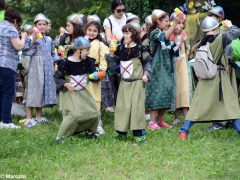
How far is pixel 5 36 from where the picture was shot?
28.6ft

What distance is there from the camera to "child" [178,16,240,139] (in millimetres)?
7488

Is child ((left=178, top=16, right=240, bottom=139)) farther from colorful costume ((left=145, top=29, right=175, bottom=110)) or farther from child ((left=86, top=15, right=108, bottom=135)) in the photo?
child ((left=86, top=15, right=108, bottom=135))

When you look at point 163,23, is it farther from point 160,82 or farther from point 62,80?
point 62,80

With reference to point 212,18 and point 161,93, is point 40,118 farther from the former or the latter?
point 212,18

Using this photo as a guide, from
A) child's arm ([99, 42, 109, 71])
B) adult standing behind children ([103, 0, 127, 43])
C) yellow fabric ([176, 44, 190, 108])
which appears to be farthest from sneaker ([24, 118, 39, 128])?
yellow fabric ([176, 44, 190, 108])

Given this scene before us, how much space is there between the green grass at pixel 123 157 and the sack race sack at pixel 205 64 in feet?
2.72

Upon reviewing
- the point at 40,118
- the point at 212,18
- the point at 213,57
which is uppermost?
the point at 212,18

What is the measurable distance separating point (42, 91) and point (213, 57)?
3.02 metres

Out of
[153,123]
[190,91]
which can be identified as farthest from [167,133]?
[190,91]

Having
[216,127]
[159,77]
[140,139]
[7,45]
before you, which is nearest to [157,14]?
[159,77]

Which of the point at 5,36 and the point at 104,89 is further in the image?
the point at 104,89

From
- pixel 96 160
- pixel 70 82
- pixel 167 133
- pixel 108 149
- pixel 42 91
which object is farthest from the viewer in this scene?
pixel 42 91

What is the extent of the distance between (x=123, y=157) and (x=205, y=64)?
5.74 ft

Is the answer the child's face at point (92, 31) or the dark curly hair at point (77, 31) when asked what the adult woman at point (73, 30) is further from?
the child's face at point (92, 31)
